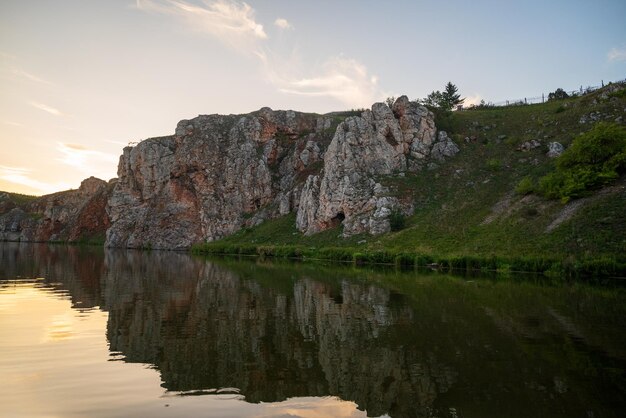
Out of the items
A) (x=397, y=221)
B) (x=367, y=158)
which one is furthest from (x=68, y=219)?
(x=397, y=221)

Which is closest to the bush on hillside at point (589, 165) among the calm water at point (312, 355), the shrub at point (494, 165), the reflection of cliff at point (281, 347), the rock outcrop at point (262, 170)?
the shrub at point (494, 165)

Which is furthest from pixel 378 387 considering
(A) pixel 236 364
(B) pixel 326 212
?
(B) pixel 326 212

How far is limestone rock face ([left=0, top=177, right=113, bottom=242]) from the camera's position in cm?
16900

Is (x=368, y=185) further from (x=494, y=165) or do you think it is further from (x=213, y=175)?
(x=213, y=175)

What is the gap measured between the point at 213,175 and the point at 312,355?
400 feet

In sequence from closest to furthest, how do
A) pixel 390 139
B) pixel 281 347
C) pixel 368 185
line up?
pixel 281 347 < pixel 368 185 < pixel 390 139

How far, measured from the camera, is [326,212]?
3639 inches

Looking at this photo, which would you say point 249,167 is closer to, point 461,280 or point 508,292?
point 461,280

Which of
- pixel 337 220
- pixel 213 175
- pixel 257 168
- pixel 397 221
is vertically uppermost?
pixel 257 168

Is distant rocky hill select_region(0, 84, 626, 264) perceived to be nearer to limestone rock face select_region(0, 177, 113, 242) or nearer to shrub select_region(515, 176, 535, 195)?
shrub select_region(515, 176, 535, 195)

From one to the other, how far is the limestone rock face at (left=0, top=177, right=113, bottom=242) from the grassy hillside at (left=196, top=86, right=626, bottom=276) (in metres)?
78.8

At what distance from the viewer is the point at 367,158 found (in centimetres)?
9450

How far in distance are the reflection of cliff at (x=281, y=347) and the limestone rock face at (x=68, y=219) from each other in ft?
499

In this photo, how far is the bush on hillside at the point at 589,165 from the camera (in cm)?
5903
